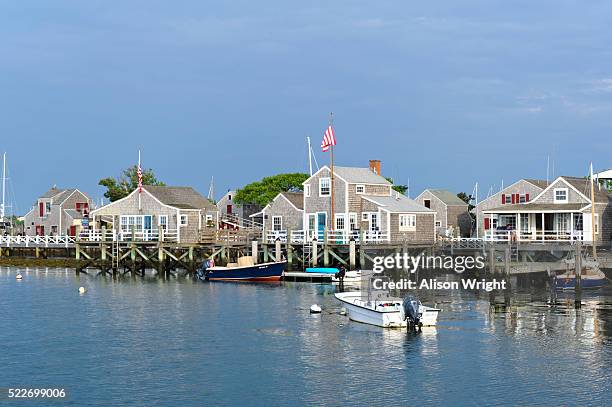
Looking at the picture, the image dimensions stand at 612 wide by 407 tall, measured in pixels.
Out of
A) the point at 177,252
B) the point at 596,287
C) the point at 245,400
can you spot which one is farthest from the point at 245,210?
the point at 245,400

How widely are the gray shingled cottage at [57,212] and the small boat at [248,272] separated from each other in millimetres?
40694

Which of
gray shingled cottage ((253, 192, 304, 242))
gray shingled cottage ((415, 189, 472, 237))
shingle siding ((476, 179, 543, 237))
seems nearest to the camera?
gray shingled cottage ((253, 192, 304, 242))

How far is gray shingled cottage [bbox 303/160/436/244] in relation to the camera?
71750 millimetres

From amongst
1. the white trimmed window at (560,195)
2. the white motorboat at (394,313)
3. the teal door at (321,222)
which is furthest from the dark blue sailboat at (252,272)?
the white motorboat at (394,313)

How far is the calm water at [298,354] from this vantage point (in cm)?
2975

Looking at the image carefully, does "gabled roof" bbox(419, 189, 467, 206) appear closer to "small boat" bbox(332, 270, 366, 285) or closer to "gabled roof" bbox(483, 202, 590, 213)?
"gabled roof" bbox(483, 202, 590, 213)

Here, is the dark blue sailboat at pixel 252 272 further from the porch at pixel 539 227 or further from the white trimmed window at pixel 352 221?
the porch at pixel 539 227

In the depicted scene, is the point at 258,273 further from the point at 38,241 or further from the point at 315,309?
the point at 38,241

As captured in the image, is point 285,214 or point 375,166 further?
point 375,166

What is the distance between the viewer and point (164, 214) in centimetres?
7894

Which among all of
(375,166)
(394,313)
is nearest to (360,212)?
(375,166)

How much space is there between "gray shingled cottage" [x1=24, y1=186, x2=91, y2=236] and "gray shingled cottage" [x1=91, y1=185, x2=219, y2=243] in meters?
23.2

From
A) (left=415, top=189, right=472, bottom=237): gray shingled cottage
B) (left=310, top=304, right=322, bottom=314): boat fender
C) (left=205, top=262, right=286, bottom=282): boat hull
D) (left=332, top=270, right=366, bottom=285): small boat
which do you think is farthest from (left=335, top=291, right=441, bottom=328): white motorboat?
(left=415, top=189, right=472, bottom=237): gray shingled cottage

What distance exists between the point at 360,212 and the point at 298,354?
37.6m
